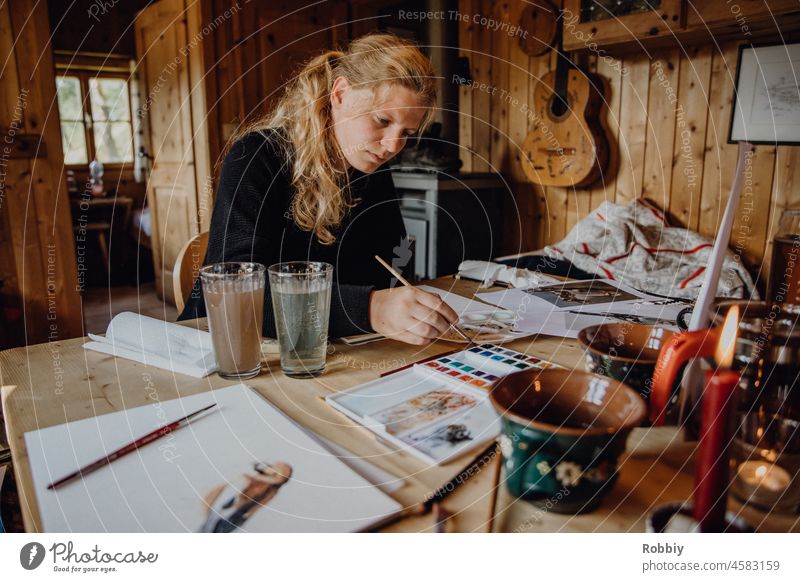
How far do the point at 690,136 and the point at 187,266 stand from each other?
2.07 metres

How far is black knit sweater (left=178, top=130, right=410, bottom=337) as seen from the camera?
2.80ft

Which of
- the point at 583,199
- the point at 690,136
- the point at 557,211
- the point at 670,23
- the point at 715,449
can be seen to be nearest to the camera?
the point at 715,449

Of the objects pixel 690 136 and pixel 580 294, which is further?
pixel 690 136

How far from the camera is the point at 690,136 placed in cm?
237

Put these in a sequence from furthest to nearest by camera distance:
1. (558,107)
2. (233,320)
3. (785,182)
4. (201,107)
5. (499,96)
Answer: (201,107) → (499,96) → (558,107) → (785,182) → (233,320)

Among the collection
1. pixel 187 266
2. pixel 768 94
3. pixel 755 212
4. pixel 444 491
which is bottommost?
pixel 444 491

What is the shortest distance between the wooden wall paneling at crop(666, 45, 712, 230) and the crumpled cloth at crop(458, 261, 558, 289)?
1496mm

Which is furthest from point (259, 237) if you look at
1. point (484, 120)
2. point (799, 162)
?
point (484, 120)

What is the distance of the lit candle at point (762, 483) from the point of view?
43 cm

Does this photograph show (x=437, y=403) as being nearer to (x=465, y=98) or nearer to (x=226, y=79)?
(x=465, y=98)

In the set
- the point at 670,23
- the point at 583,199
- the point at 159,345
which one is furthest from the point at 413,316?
the point at 583,199

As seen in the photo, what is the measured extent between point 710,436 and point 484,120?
9.79ft

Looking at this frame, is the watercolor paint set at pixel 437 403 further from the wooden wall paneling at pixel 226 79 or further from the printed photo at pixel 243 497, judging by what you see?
the wooden wall paneling at pixel 226 79
